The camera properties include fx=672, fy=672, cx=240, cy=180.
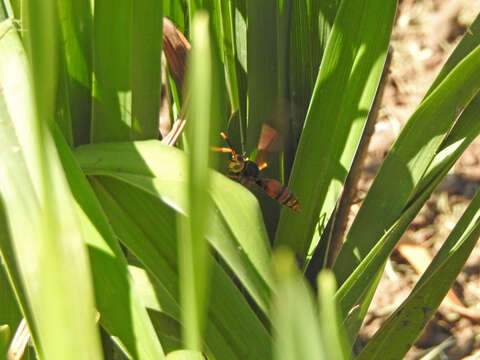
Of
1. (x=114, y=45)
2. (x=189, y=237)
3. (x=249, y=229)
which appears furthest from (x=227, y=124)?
(x=189, y=237)

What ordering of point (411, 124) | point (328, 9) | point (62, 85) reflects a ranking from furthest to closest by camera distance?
point (328, 9)
point (411, 124)
point (62, 85)

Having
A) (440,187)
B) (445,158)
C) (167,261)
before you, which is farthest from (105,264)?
(440,187)

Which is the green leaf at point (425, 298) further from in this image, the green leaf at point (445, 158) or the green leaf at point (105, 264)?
the green leaf at point (105, 264)

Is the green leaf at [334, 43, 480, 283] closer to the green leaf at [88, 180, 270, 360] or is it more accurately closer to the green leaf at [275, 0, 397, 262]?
the green leaf at [275, 0, 397, 262]

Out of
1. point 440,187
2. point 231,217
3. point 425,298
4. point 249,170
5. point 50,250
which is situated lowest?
point 440,187

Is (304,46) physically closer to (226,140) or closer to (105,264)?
(226,140)

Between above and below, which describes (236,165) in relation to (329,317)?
below

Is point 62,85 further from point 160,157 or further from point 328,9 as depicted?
point 328,9
